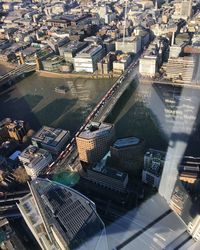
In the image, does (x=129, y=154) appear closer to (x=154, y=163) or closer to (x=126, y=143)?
(x=126, y=143)

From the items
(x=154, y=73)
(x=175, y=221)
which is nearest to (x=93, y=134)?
(x=175, y=221)

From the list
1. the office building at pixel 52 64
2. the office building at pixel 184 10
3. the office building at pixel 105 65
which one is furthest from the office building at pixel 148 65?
the office building at pixel 184 10

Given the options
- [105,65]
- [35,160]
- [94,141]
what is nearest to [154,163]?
[94,141]

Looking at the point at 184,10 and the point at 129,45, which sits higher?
the point at 184,10

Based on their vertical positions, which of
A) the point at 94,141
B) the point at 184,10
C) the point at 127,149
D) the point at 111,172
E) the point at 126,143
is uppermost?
the point at 184,10

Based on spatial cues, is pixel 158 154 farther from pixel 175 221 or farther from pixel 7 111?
pixel 7 111

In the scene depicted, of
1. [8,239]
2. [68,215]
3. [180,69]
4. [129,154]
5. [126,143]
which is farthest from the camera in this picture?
[180,69]

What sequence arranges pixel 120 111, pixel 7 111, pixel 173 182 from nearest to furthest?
1. pixel 173 182
2. pixel 120 111
3. pixel 7 111
